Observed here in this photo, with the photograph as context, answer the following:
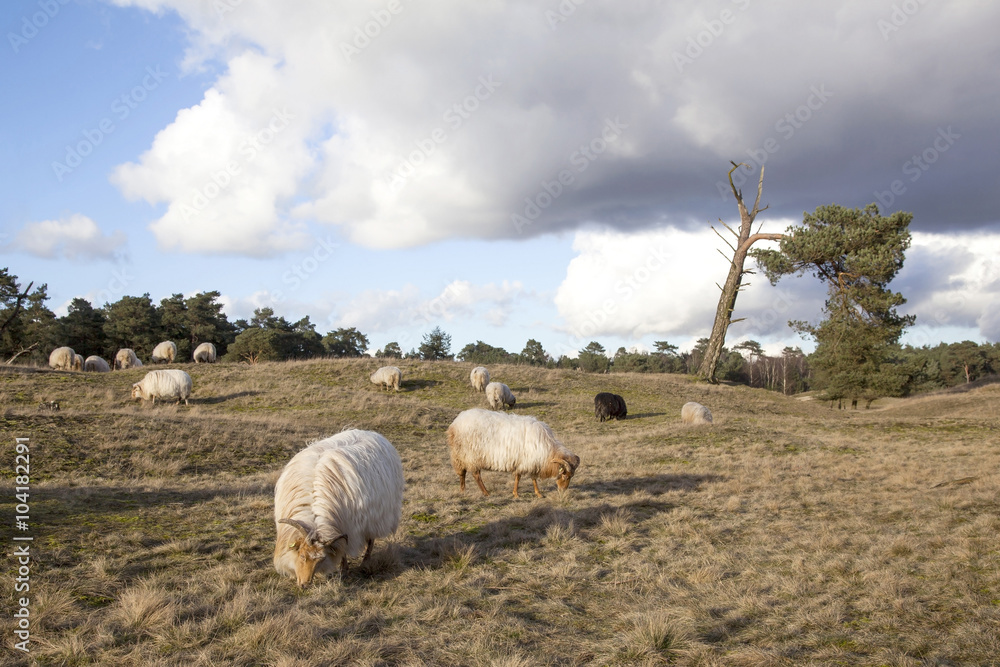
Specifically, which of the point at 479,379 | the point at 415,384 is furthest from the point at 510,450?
the point at 415,384

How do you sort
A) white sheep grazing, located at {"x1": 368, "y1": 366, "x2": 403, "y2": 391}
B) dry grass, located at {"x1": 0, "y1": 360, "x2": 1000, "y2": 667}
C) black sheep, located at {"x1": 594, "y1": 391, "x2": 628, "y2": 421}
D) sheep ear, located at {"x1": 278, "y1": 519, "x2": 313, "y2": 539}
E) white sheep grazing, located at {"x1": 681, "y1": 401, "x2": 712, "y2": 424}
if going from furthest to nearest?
white sheep grazing, located at {"x1": 368, "y1": 366, "x2": 403, "y2": 391} < black sheep, located at {"x1": 594, "y1": 391, "x2": 628, "y2": 421} < white sheep grazing, located at {"x1": 681, "y1": 401, "x2": 712, "y2": 424} < sheep ear, located at {"x1": 278, "y1": 519, "x2": 313, "y2": 539} < dry grass, located at {"x1": 0, "y1": 360, "x2": 1000, "y2": 667}

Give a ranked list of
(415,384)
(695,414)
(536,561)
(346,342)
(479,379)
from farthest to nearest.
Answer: (346,342)
(415,384)
(479,379)
(695,414)
(536,561)

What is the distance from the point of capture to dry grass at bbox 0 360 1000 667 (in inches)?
185

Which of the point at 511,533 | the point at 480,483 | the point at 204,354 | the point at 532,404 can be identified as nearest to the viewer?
the point at 511,533

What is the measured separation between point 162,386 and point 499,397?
14825mm

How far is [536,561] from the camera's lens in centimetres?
709

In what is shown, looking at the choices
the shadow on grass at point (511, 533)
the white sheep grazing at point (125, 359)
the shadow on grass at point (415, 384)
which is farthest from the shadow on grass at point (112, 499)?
the white sheep grazing at point (125, 359)

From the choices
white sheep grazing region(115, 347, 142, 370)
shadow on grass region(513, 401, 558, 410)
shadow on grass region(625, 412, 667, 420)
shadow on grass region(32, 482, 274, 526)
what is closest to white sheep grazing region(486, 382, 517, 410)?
shadow on grass region(513, 401, 558, 410)

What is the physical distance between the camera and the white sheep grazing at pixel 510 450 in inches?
423

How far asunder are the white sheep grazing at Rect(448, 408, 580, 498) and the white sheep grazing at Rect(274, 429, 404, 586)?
384 cm

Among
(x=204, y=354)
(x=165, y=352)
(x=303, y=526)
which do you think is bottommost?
(x=303, y=526)

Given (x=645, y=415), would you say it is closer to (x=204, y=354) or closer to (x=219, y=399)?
(x=219, y=399)

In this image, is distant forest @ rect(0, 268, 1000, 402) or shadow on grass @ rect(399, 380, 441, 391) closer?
shadow on grass @ rect(399, 380, 441, 391)

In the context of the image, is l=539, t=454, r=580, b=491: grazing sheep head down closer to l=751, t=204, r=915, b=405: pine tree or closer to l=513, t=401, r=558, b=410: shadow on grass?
l=513, t=401, r=558, b=410: shadow on grass
